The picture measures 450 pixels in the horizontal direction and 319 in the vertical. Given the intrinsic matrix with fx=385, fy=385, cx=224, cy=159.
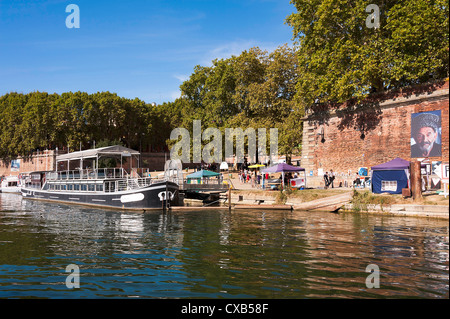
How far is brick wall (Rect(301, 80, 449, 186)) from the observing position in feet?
89.3

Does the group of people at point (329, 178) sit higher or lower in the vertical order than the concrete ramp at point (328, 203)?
higher

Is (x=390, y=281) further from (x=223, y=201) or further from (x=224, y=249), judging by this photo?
(x=223, y=201)

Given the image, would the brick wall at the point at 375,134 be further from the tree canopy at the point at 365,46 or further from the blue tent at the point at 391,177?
the blue tent at the point at 391,177

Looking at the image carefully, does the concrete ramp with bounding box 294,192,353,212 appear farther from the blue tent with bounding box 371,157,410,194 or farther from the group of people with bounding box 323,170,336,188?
the group of people with bounding box 323,170,336,188

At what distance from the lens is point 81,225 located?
20.3 metres

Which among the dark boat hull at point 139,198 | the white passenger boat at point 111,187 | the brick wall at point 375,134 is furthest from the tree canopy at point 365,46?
the white passenger boat at point 111,187

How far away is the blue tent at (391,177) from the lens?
24.7 meters

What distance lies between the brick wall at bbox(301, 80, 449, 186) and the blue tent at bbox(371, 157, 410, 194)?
3.28 meters

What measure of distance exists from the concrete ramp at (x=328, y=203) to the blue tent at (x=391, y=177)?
2017 millimetres

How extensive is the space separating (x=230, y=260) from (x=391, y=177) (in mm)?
17412

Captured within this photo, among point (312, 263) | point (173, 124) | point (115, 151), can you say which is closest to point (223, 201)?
point (115, 151)

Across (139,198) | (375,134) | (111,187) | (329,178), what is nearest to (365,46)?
(375,134)
